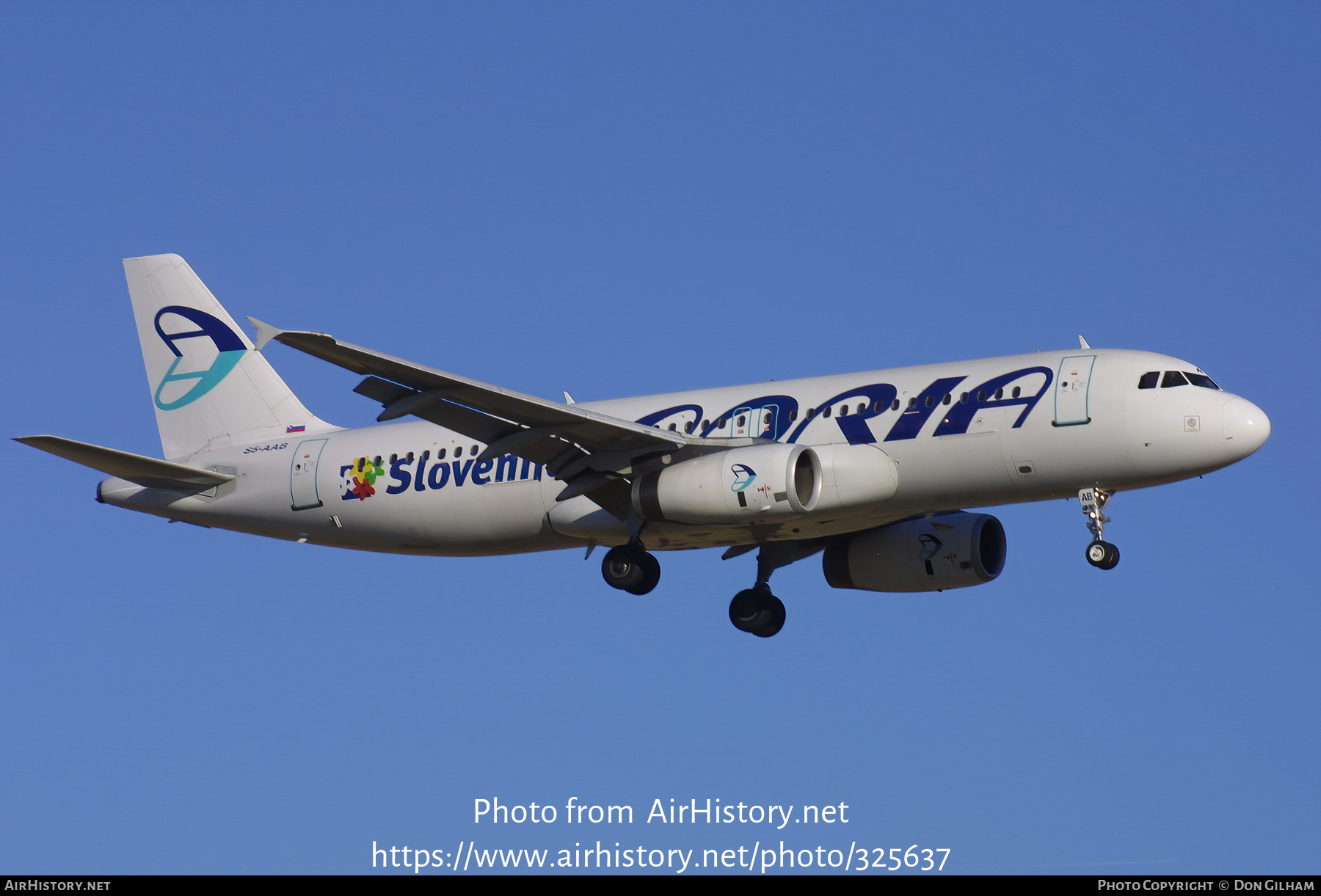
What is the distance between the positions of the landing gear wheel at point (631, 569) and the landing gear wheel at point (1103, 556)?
9.00 metres

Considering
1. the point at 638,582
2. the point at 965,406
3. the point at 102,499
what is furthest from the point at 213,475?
the point at 965,406

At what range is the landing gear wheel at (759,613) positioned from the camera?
3738 centimetres

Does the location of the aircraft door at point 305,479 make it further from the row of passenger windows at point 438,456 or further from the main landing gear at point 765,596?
the main landing gear at point 765,596

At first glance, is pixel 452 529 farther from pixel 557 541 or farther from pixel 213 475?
pixel 213 475

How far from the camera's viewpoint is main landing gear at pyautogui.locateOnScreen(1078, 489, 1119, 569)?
101ft

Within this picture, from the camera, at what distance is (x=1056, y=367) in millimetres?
31188

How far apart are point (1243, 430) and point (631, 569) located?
12419 mm

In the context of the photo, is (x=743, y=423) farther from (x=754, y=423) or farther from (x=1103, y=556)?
(x=1103, y=556)

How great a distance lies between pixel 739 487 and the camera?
3131 centimetres

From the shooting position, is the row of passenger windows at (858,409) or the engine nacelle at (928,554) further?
the engine nacelle at (928,554)

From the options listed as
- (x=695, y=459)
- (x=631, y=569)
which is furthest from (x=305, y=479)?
(x=695, y=459)

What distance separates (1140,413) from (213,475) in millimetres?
20954

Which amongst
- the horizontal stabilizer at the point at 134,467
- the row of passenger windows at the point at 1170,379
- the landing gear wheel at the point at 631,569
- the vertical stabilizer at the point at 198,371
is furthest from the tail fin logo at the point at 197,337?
the row of passenger windows at the point at 1170,379

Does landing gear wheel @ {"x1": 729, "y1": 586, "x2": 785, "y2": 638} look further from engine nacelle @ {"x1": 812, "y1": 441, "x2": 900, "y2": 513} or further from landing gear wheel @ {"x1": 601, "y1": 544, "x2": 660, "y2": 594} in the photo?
engine nacelle @ {"x1": 812, "y1": 441, "x2": 900, "y2": 513}
